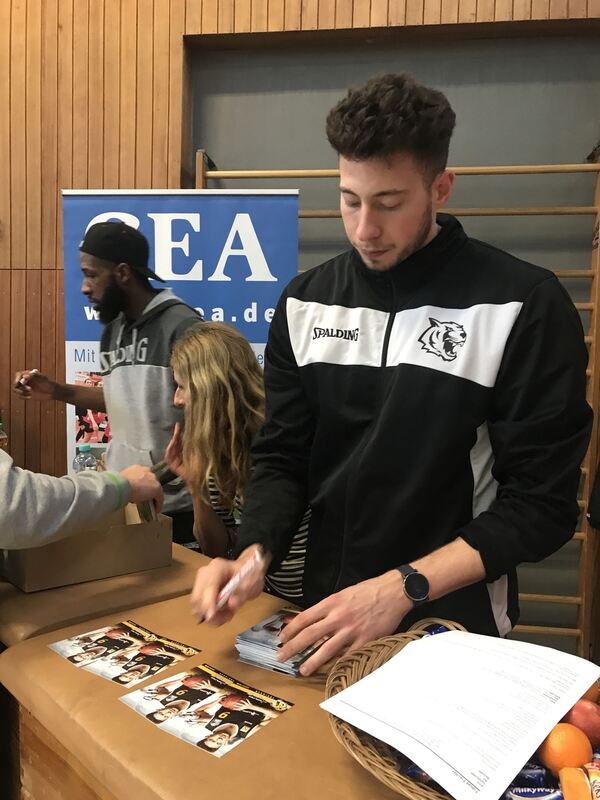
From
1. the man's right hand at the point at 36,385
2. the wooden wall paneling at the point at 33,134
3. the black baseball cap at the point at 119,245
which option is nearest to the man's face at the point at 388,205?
the black baseball cap at the point at 119,245

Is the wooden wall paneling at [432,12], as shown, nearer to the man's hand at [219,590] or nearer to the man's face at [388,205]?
the man's face at [388,205]

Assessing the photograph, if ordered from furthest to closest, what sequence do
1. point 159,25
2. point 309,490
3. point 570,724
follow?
point 159,25, point 309,490, point 570,724

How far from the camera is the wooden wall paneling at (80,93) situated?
10.9 ft

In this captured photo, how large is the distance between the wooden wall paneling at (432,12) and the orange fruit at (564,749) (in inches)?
123

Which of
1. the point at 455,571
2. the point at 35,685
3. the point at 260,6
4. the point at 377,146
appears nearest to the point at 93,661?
the point at 35,685

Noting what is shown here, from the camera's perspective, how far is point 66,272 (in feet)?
9.87

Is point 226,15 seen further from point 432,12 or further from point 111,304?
point 111,304

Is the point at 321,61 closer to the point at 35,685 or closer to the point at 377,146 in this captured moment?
the point at 377,146

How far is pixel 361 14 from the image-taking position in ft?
10.1

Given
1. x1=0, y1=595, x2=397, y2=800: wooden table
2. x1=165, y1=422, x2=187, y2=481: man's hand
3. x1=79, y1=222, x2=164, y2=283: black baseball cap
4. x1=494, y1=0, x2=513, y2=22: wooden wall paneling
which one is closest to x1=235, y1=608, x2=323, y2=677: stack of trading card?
x1=0, y1=595, x2=397, y2=800: wooden table

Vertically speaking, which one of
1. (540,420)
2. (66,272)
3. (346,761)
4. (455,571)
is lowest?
(346,761)

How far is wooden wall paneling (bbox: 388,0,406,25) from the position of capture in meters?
3.04

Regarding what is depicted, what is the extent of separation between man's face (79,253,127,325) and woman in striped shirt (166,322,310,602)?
2.96 ft

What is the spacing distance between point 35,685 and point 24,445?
2691 millimetres
